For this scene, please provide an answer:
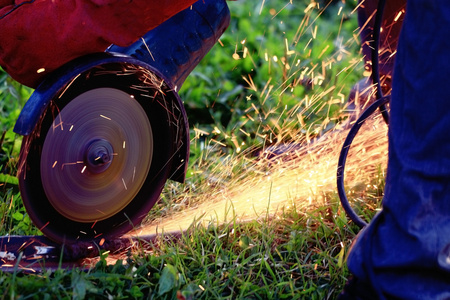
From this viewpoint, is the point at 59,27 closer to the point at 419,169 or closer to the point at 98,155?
the point at 98,155

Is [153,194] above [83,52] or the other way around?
the other way around

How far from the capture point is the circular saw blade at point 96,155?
2.06m

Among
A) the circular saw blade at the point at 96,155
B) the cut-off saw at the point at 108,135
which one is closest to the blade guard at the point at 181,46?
the cut-off saw at the point at 108,135

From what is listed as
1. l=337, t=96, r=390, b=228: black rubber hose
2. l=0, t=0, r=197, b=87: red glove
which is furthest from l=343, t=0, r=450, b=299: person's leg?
l=0, t=0, r=197, b=87: red glove

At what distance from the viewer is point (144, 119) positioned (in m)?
2.27

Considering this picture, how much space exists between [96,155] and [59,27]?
453mm

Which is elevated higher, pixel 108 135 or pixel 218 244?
pixel 108 135

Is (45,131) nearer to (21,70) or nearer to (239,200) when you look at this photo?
(21,70)

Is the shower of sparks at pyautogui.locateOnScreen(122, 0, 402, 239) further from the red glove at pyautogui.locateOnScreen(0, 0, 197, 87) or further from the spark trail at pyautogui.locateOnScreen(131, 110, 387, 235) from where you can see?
the red glove at pyautogui.locateOnScreen(0, 0, 197, 87)

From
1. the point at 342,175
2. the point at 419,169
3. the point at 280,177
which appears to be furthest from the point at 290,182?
the point at 419,169

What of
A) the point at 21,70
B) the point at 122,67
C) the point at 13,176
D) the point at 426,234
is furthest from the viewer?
the point at 13,176

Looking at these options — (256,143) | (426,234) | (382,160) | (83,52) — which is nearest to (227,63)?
(256,143)

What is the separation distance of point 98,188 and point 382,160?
1.25 meters

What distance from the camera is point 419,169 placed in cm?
154
